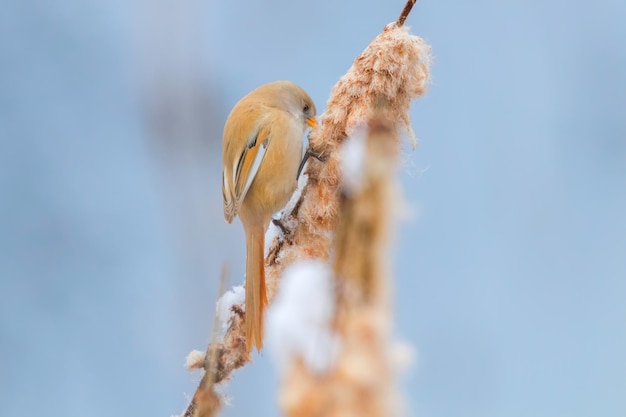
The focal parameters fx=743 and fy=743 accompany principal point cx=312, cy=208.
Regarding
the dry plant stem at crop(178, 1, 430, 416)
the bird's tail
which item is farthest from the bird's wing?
the dry plant stem at crop(178, 1, 430, 416)

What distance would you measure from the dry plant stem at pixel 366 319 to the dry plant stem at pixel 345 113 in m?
0.81

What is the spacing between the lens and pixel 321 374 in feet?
0.86

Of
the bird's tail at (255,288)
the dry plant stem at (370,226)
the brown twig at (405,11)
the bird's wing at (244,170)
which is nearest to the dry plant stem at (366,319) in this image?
the dry plant stem at (370,226)

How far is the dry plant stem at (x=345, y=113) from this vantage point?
45.0 inches

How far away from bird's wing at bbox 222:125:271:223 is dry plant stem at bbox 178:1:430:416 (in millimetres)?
594

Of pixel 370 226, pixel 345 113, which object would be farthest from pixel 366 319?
pixel 345 113

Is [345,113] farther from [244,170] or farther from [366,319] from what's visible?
[366,319]

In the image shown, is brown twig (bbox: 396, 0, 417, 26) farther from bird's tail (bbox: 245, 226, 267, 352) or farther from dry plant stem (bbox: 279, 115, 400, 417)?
dry plant stem (bbox: 279, 115, 400, 417)

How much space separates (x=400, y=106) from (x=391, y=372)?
101 centimetres

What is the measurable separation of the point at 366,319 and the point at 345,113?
40.9 inches

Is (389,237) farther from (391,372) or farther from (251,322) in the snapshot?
(251,322)

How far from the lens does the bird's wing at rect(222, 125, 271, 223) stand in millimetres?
1967

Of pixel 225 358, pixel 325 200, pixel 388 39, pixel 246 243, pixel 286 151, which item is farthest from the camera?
pixel 286 151

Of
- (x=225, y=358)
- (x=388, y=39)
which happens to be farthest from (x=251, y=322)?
(x=388, y=39)
